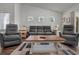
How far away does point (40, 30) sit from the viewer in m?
2.69

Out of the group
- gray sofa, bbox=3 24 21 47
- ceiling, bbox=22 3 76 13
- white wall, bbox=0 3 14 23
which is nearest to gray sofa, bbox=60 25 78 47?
ceiling, bbox=22 3 76 13

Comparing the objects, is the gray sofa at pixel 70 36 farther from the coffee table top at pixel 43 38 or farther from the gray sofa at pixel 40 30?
the gray sofa at pixel 40 30

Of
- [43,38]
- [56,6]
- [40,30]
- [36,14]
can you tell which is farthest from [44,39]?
[56,6]

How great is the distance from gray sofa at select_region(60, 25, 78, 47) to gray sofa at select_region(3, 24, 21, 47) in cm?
86

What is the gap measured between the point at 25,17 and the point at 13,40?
1.71ft

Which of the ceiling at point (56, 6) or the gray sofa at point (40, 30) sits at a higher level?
the ceiling at point (56, 6)

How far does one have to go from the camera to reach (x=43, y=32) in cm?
270

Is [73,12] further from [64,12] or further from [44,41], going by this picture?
[44,41]

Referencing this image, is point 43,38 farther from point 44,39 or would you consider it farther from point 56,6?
point 56,6

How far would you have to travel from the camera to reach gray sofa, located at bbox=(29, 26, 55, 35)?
2.66 m

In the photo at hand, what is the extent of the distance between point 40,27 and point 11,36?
1.99ft

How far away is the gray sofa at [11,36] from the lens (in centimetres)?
260

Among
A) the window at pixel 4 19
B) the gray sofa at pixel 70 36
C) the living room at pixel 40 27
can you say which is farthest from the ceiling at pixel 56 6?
the window at pixel 4 19
